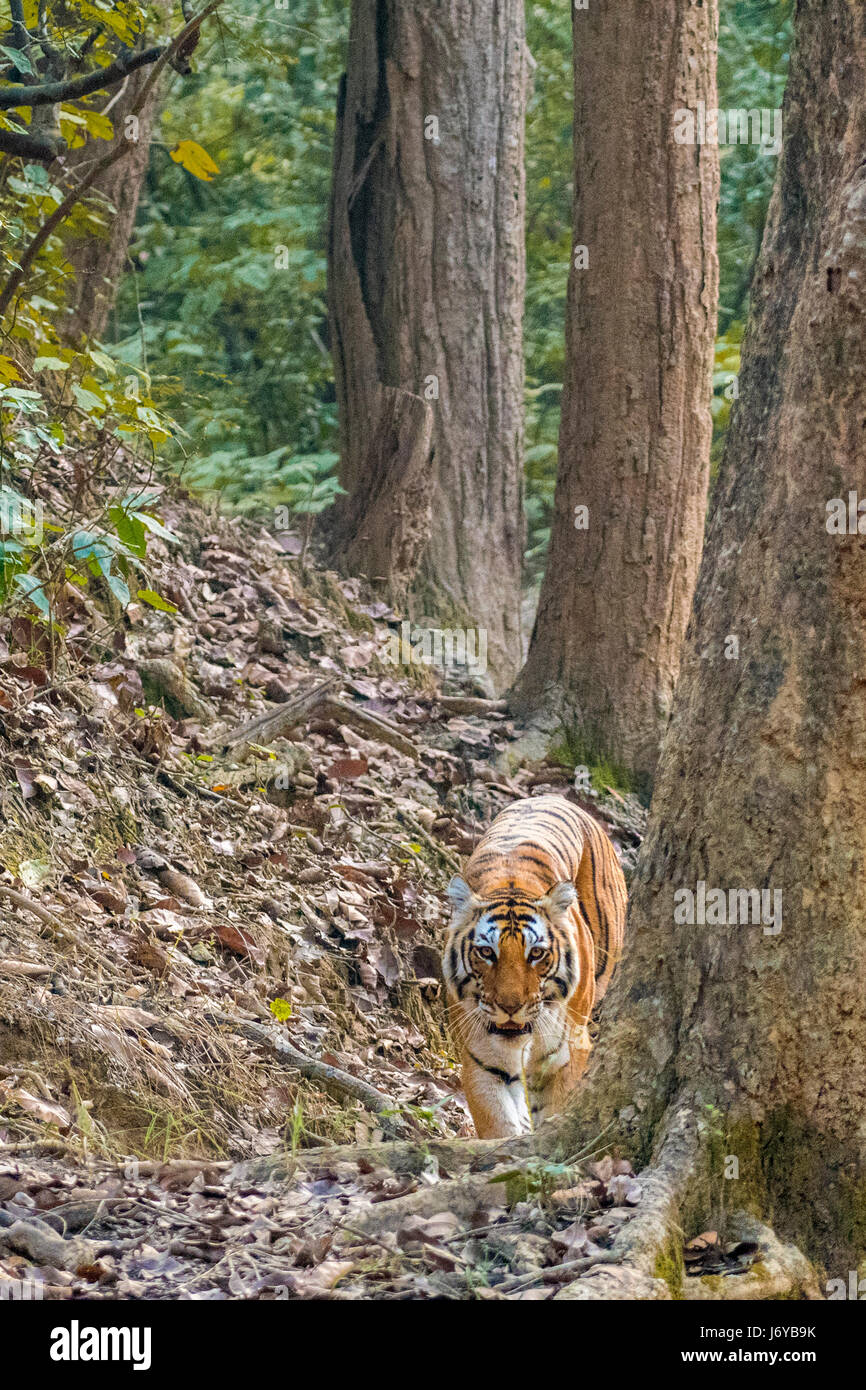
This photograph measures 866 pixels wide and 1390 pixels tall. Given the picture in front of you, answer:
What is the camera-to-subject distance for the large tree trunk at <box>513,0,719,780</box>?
7.59 metres

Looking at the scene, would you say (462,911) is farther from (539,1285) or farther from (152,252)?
(152,252)

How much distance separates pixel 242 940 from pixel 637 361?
410 centimetres

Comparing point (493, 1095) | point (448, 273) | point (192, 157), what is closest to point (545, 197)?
point (448, 273)

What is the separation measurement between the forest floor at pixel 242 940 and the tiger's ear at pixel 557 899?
2.88 ft

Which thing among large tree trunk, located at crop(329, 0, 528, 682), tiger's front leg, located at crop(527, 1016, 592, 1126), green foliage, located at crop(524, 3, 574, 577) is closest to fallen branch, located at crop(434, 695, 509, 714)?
large tree trunk, located at crop(329, 0, 528, 682)

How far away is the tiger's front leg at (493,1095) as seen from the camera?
5.11 m

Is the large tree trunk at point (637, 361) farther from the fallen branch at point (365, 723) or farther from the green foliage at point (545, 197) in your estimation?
the green foliage at point (545, 197)

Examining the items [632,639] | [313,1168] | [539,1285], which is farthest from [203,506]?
[539,1285]

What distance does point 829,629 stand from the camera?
3287 mm

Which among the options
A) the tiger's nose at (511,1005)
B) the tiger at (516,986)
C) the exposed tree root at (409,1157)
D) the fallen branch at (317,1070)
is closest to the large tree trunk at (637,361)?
the tiger at (516,986)

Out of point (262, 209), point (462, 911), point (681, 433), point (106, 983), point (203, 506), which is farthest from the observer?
point (262, 209)

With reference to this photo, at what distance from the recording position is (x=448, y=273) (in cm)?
944

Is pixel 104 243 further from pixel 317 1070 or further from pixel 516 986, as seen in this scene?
pixel 317 1070

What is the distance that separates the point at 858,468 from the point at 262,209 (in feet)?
41.4
